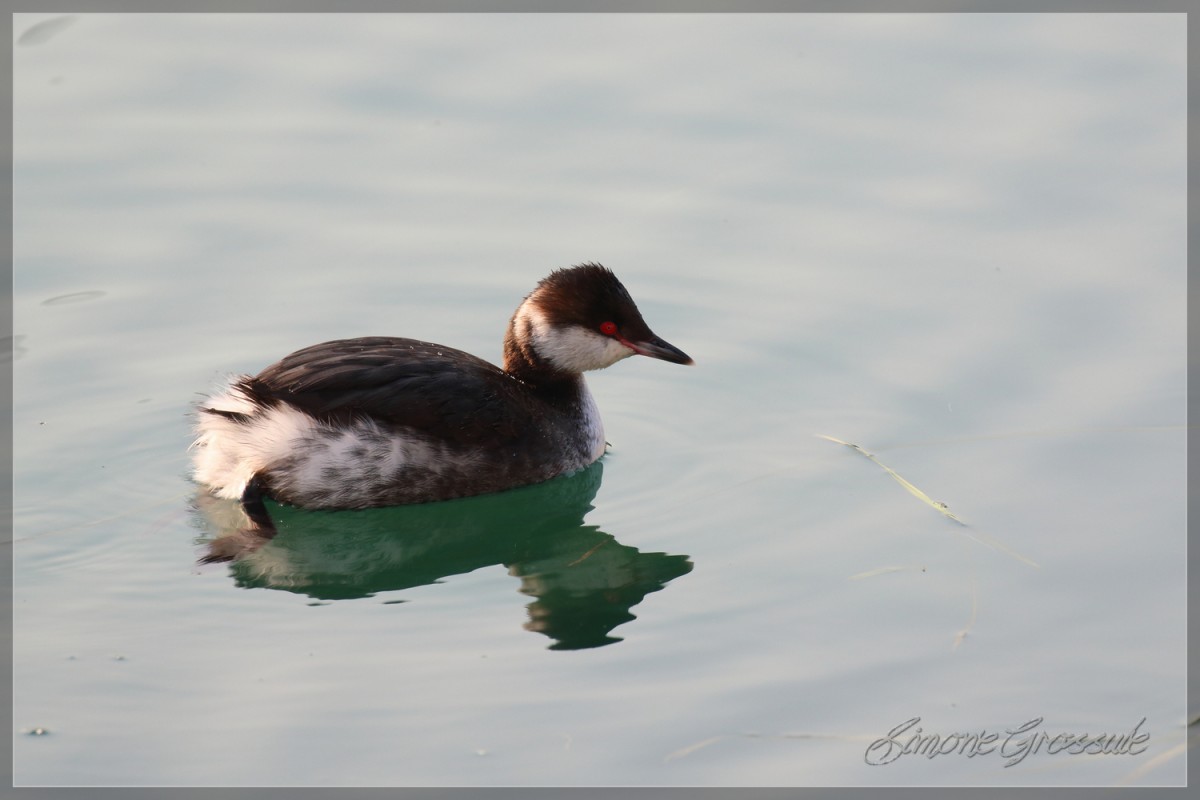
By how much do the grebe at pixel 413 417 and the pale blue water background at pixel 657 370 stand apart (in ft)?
0.71

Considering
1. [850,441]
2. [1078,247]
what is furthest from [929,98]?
[850,441]

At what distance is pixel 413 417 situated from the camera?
741cm

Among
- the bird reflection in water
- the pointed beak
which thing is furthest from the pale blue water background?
the pointed beak

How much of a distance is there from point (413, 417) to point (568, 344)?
86 cm

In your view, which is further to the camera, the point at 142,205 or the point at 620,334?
the point at 142,205

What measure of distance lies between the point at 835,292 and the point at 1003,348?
984 mm

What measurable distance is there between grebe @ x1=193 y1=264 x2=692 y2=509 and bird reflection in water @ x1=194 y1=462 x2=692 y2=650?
0.32ft

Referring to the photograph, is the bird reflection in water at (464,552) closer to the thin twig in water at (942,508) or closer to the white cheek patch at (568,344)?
the white cheek patch at (568,344)

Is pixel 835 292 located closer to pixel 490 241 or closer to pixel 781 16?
pixel 490 241

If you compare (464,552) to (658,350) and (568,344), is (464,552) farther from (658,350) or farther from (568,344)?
(658,350)

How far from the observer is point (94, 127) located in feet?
34.2
